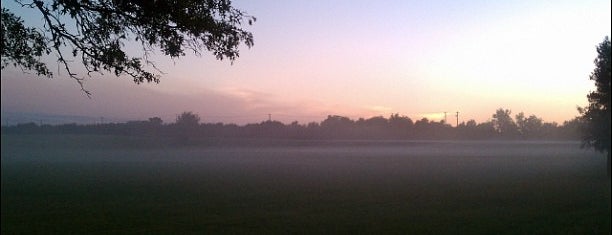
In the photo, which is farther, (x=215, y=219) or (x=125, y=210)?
(x=125, y=210)

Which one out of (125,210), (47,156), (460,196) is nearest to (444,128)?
(47,156)

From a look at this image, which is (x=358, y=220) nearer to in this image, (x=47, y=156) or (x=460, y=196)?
(x=460, y=196)

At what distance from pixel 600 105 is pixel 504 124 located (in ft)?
226

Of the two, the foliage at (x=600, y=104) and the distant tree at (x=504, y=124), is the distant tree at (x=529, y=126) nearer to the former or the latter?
the distant tree at (x=504, y=124)

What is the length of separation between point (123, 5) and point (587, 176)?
1250 inches

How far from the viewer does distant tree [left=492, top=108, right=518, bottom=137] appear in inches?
3297

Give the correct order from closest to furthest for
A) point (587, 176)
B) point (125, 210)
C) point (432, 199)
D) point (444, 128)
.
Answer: point (125, 210) → point (432, 199) → point (587, 176) → point (444, 128)

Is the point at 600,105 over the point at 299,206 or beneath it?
over

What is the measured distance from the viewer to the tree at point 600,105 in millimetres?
12309

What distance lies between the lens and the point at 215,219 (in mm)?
18422

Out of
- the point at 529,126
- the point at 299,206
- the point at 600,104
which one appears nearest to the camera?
the point at 600,104

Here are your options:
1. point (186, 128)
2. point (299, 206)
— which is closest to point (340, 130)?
point (186, 128)

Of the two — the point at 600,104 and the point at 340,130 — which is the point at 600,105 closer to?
the point at 600,104

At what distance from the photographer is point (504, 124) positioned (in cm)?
8725
